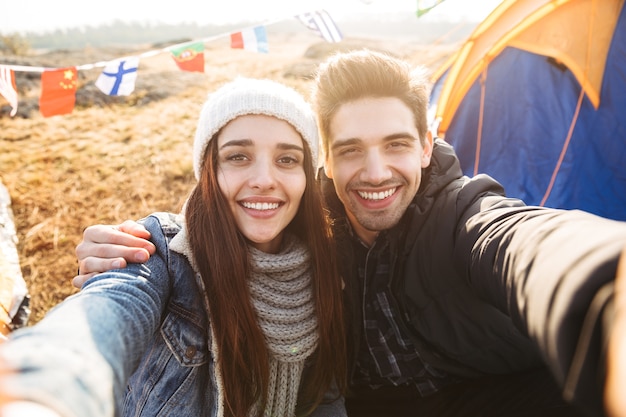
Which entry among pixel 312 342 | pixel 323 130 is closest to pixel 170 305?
pixel 312 342

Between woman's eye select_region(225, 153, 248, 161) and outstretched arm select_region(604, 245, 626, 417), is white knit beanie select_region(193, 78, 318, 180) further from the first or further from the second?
outstretched arm select_region(604, 245, 626, 417)

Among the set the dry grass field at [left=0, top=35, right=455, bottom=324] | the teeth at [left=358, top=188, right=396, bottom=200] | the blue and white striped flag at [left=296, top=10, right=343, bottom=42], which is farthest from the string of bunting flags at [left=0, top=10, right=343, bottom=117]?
the teeth at [left=358, top=188, right=396, bottom=200]

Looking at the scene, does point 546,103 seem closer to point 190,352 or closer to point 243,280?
point 243,280

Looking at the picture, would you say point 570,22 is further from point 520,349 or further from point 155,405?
point 155,405

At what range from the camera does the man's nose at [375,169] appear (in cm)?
183

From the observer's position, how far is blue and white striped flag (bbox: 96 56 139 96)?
10.5 ft

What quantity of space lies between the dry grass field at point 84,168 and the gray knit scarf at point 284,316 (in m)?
0.73

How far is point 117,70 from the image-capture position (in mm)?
3246

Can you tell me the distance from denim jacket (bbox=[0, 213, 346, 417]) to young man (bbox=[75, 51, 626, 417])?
0.11m

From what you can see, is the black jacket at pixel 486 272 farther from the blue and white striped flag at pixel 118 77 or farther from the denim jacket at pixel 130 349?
the blue and white striped flag at pixel 118 77

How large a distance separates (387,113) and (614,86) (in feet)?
6.74

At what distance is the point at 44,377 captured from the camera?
2.31 feet

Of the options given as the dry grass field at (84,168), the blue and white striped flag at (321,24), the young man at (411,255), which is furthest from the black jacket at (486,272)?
the blue and white striped flag at (321,24)

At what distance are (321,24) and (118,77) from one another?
1926 millimetres
